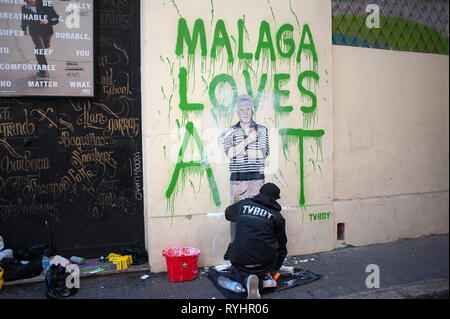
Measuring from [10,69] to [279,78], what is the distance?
3.54 m

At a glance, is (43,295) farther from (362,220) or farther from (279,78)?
(362,220)

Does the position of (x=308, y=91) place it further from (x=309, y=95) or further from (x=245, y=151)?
(x=245, y=151)

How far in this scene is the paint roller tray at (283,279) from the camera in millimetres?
4477

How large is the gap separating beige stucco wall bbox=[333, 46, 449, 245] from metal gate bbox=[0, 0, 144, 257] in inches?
122

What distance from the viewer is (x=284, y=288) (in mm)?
4660

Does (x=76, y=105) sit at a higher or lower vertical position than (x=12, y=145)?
higher

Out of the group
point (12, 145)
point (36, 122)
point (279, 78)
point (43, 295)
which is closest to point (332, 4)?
point (279, 78)

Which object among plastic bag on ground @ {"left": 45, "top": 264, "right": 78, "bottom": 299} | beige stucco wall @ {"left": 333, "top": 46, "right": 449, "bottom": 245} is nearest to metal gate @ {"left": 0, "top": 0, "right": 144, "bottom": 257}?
plastic bag on ground @ {"left": 45, "top": 264, "right": 78, "bottom": 299}

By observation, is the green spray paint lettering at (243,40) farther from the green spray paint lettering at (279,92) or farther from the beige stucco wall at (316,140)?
the green spray paint lettering at (279,92)

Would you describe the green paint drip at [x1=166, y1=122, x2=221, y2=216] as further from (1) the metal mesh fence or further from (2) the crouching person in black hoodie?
(1) the metal mesh fence

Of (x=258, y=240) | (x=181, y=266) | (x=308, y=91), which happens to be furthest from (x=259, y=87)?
(x=181, y=266)

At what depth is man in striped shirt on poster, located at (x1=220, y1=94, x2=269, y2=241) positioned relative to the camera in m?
5.58

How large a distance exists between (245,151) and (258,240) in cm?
158

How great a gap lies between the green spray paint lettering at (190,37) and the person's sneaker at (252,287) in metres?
2.98
